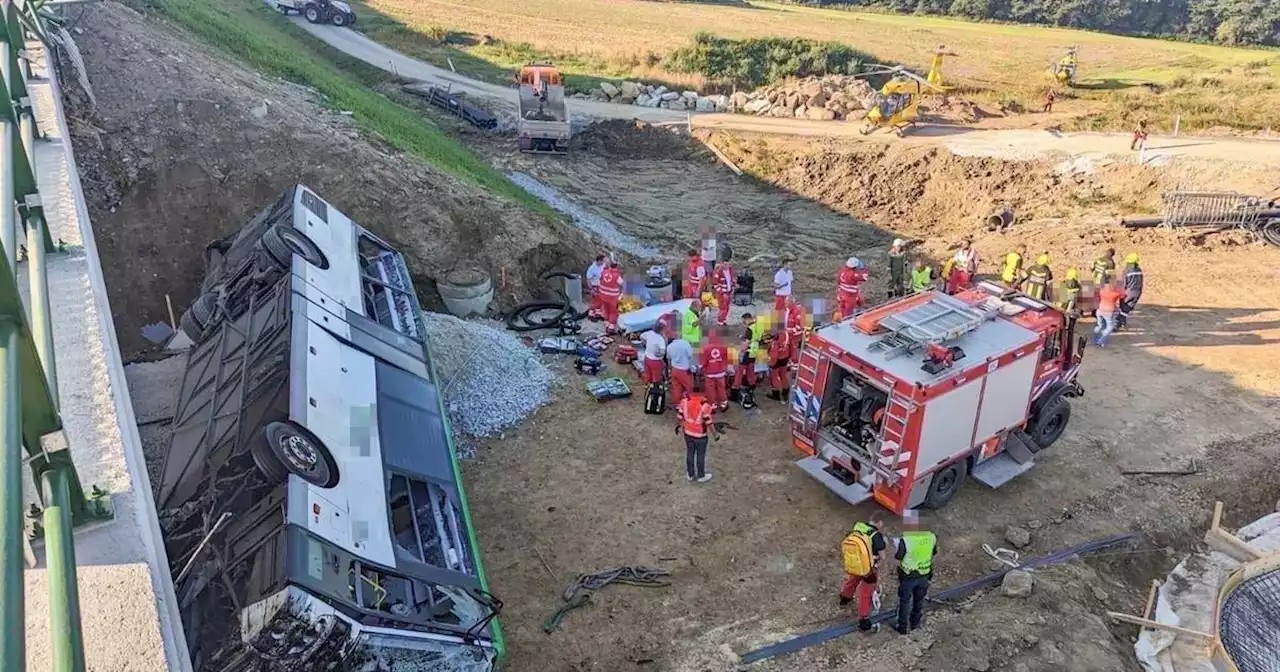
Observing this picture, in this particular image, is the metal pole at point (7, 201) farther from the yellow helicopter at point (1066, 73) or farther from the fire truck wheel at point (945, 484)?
the yellow helicopter at point (1066, 73)

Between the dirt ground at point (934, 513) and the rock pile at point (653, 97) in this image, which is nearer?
the dirt ground at point (934, 513)

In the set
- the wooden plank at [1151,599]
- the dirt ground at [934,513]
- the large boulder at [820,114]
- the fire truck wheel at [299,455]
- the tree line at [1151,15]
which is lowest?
the wooden plank at [1151,599]

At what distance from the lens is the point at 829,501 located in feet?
35.7

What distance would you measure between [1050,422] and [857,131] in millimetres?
18686

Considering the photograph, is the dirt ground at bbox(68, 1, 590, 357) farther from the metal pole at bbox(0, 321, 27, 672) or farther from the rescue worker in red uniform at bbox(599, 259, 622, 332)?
the metal pole at bbox(0, 321, 27, 672)

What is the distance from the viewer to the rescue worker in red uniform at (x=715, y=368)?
12328 mm

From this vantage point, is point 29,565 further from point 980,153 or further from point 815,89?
point 815,89

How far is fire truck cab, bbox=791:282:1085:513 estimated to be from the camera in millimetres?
9812

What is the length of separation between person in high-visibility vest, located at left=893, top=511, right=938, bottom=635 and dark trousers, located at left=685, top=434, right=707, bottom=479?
118 inches

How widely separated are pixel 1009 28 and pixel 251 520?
55083mm

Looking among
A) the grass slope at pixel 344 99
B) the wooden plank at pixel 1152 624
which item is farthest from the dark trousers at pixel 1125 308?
the grass slope at pixel 344 99

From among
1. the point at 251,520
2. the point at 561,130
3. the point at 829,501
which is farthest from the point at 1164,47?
the point at 251,520

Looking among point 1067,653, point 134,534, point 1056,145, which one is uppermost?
point 134,534

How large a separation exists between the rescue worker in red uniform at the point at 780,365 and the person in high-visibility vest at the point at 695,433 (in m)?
2.51
